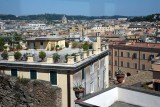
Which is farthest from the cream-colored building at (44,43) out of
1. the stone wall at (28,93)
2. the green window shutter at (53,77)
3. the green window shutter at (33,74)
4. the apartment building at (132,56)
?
the apartment building at (132,56)

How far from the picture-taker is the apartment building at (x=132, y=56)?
24778 millimetres

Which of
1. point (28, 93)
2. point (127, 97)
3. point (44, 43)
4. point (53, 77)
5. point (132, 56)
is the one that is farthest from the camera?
point (132, 56)

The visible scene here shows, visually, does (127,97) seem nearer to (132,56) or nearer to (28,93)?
(28,93)

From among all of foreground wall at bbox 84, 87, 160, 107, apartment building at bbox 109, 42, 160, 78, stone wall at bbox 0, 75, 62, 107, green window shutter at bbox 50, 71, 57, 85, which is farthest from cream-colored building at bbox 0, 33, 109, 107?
apartment building at bbox 109, 42, 160, 78

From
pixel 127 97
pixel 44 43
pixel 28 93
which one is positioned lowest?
pixel 28 93

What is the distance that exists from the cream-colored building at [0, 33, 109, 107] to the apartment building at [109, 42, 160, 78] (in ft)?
40.6

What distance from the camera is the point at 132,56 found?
2622 cm

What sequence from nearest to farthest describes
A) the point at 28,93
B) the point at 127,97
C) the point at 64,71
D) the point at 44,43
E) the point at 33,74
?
the point at 127,97 < the point at 28,93 < the point at 64,71 < the point at 33,74 < the point at 44,43

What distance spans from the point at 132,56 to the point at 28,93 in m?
17.2

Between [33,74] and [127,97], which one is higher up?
[127,97]

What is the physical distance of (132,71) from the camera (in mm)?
26188

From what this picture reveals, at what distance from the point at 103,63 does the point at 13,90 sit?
5347mm

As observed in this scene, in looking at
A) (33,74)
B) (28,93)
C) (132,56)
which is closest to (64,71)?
(33,74)

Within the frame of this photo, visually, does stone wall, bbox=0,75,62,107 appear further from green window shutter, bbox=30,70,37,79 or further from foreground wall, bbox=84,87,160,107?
foreground wall, bbox=84,87,160,107
